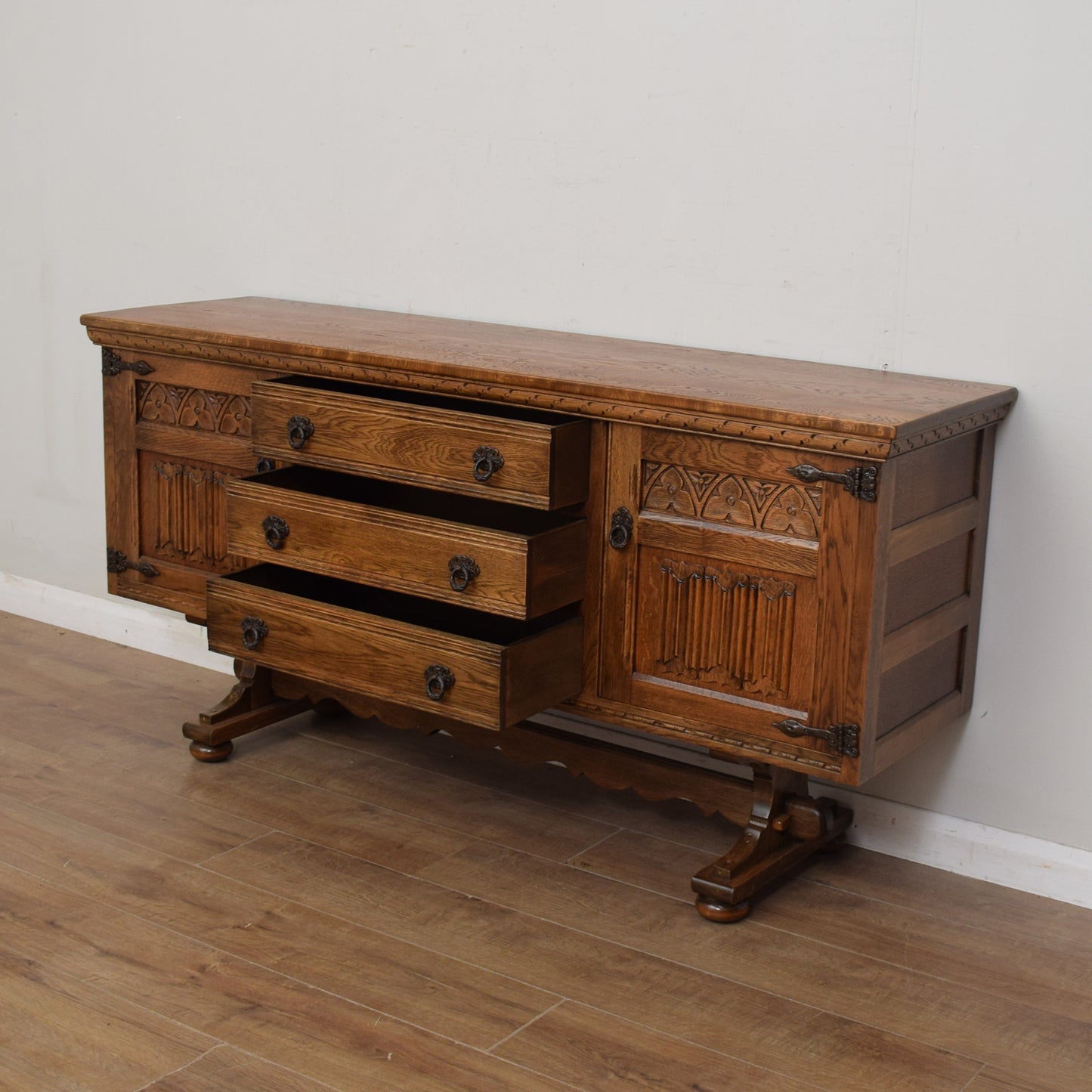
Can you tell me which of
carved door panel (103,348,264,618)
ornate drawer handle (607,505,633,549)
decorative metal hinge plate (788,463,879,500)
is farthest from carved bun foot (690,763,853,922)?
carved door panel (103,348,264,618)

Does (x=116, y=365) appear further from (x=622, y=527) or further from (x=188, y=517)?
(x=622, y=527)

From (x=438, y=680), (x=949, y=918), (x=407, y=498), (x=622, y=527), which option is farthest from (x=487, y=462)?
(x=949, y=918)

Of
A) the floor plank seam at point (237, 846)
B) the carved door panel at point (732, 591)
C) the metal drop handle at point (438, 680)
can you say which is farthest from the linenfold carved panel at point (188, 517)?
the carved door panel at point (732, 591)

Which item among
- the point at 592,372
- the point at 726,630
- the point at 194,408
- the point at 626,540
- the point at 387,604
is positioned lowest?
the point at 387,604

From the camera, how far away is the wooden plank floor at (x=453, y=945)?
1916 millimetres

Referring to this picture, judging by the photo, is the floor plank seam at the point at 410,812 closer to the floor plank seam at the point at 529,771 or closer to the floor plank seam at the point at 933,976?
the floor plank seam at the point at 529,771

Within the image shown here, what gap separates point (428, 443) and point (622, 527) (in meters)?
0.33

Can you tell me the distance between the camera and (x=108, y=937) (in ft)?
7.14

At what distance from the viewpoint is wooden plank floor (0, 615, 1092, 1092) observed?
192 centimetres

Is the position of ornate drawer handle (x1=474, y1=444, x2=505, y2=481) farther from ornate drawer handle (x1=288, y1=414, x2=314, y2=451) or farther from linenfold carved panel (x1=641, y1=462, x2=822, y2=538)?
ornate drawer handle (x1=288, y1=414, x2=314, y2=451)

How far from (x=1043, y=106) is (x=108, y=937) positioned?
1843 millimetres

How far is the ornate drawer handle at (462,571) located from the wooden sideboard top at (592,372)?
26cm

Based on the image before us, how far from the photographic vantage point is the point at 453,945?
2193 mm

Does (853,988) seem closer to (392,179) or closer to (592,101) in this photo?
(592,101)
